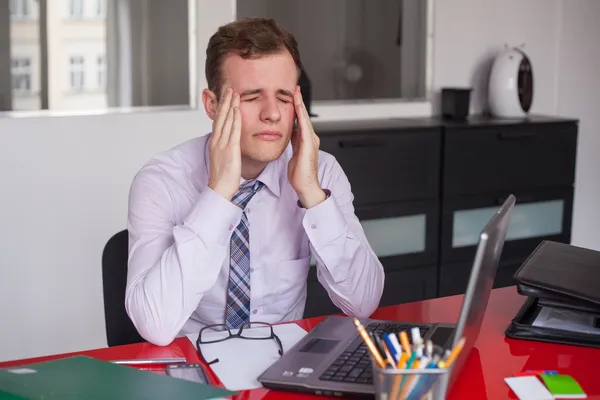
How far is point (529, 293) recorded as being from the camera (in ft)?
5.81

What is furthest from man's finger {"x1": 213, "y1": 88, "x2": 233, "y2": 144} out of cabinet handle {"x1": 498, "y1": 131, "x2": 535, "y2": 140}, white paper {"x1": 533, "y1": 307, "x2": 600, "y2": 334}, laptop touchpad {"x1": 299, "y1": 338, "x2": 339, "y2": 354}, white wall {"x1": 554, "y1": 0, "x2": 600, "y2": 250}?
white wall {"x1": 554, "y1": 0, "x2": 600, "y2": 250}

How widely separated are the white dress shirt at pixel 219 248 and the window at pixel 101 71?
1419mm

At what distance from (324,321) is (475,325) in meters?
0.38

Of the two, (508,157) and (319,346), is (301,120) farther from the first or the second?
(508,157)

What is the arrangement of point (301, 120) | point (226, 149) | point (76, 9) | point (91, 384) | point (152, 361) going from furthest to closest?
point (76, 9) → point (301, 120) → point (226, 149) → point (152, 361) → point (91, 384)

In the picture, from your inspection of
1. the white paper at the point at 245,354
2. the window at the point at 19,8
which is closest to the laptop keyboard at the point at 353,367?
the white paper at the point at 245,354

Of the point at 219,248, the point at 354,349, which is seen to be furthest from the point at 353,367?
the point at 219,248

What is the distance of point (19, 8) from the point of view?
3.20m

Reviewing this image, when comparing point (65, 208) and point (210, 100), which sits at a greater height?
point (210, 100)

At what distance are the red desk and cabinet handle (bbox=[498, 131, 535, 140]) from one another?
206 cm

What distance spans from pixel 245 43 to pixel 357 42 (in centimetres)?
204

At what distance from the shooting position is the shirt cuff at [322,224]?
1939 mm

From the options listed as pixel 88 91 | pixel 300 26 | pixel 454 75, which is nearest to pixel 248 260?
pixel 88 91

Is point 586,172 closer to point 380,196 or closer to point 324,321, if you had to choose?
point 380,196
